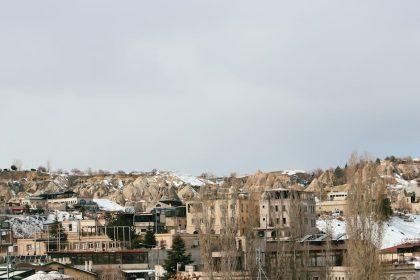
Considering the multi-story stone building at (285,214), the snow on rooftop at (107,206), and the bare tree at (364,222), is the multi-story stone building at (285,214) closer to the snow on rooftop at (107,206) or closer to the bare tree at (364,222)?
the bare tree at (364,222)

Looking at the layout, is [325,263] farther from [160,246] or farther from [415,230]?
[415,230]

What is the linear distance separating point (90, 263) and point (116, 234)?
21938mm

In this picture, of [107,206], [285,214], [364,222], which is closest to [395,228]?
[285,214]

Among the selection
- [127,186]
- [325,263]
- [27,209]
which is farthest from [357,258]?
[127,186]

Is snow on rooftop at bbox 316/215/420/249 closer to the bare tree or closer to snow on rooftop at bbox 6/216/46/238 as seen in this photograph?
snow on rooftop at bbox 6/216/46/238

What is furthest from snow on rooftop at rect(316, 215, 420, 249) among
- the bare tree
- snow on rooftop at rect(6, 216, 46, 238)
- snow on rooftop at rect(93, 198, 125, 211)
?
snow on rooftop at rect(93, 198, 125, 211)

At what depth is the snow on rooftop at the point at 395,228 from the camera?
9394cm

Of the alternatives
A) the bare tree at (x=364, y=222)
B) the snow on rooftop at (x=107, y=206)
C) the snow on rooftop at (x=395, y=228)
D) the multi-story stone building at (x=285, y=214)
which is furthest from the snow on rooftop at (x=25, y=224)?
the bare tree at (x=364, y=222)

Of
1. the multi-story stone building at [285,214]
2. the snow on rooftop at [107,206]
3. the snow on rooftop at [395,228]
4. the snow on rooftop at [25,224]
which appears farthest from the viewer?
the snow on rooftop at [107,206]

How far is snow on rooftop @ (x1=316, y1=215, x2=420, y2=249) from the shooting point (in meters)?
93.9

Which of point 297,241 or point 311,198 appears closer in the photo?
point 297,241

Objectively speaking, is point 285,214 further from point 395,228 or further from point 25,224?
point 25,224

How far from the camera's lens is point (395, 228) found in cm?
10544

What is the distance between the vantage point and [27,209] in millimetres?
120000
